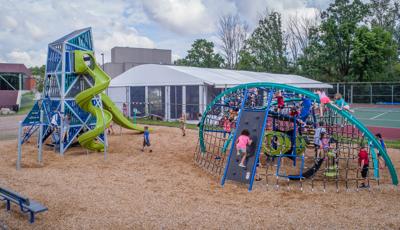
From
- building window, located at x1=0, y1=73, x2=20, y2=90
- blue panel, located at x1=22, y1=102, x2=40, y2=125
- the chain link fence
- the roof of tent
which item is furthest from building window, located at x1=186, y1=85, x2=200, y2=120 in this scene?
building window, located at x1=0, y1=73, x2=20, y2=90

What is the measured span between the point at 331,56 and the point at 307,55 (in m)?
5.27

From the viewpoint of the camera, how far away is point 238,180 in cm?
946

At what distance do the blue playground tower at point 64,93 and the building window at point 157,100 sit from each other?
10.5 meters

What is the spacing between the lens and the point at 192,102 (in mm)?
24062

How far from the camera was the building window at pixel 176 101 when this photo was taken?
80.7 ft

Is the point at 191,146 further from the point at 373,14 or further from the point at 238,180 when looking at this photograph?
the point at 373,14

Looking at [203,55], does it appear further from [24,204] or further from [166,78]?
[24,204]

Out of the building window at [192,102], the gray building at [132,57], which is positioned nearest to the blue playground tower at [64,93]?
the building window at [192,102]

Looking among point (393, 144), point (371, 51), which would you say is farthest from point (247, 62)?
point (393, 144)

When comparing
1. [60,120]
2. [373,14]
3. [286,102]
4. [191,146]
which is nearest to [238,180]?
[286,102]

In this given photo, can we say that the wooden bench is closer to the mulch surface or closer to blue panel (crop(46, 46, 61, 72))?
the mulch surface

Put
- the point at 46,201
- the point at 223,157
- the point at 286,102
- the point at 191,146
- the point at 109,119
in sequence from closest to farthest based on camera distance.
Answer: the point at 46,201
the point at 286,102
the point at 223,157
the point at 109,119
the point at 191,146

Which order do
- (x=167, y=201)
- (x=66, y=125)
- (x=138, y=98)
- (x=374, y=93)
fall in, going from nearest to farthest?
(x=167, y=201)
(x=66, y=125)
(x=138, y=98)
(x=374, y=93)

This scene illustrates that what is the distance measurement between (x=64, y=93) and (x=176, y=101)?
11.3 m
